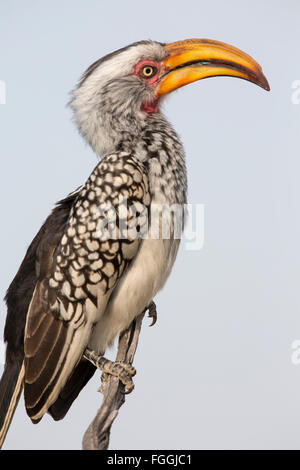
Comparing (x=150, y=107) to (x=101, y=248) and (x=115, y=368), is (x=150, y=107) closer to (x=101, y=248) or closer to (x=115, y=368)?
(x=101, y=248)

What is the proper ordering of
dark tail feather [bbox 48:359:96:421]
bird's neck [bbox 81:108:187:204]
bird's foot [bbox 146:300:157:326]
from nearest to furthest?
bird's neck [bbox 81:108:187:204] < dark tail feather [bbox 48:359:96:421] < bird's foot [bbox 146:300:157:326]

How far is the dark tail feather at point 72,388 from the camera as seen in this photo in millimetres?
4551

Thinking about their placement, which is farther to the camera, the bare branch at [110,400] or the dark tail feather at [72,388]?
the dark tail feather at [72,388]

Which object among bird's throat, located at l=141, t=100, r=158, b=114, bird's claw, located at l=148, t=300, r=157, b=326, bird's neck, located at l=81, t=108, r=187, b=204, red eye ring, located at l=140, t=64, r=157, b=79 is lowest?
bird's claw, located at l=148, t=300, r=157, b=326

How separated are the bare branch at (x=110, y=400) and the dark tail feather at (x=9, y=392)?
0.52 meters

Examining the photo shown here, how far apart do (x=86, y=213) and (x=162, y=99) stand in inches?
43.9

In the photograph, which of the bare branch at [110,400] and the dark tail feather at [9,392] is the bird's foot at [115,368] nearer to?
the bare branch at [110,400]

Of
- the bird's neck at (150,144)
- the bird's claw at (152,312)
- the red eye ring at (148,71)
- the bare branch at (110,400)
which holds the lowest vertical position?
the bare branch at (110,400)

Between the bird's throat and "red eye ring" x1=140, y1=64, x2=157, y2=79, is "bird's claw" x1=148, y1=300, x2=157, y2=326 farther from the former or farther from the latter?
"red eye ring" x1=140, y1=64, x2=157, y2=79

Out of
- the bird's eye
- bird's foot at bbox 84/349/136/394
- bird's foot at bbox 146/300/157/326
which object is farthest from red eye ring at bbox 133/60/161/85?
bird's foot at bbox 84/349/136/394

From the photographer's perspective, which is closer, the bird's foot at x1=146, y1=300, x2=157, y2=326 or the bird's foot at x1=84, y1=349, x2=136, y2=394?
the bird's foot at x1=84, y1=349, x2=136, y2=394

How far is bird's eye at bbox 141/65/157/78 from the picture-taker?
183 inches

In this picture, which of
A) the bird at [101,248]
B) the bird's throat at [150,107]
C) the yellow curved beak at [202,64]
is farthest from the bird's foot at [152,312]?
the yellow curved beak at [202,64]
